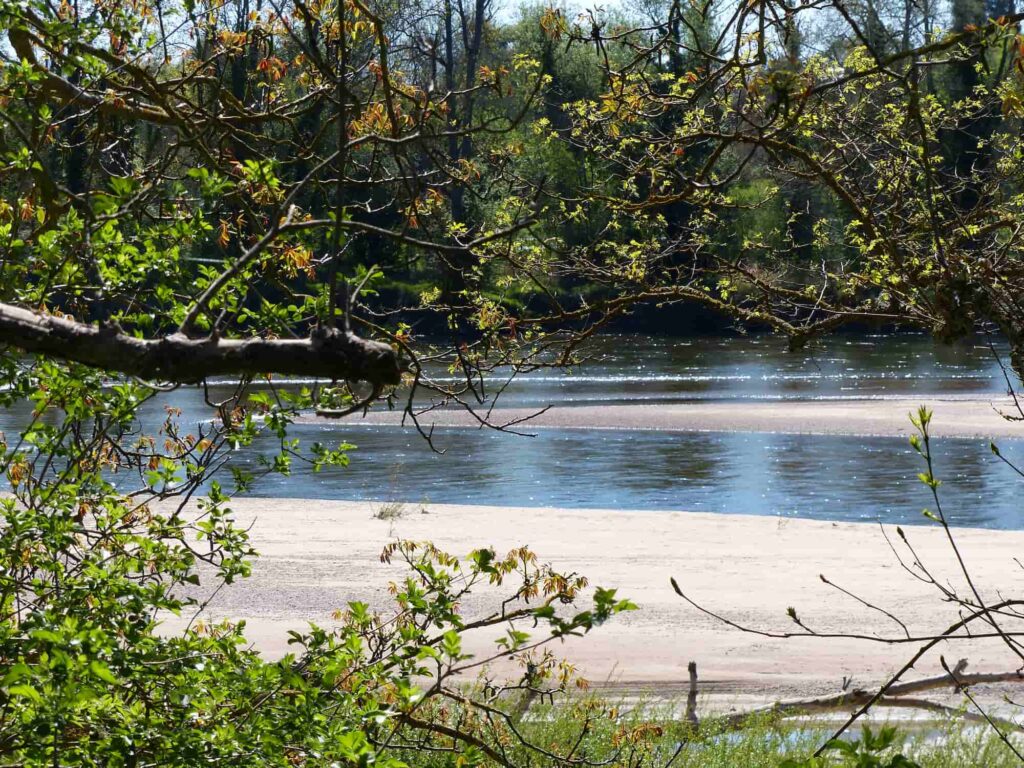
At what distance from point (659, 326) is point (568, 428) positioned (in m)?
24.7

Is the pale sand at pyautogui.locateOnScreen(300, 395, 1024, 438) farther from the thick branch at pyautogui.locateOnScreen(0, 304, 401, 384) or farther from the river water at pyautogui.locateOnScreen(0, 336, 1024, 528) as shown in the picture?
the thick branch at pyautogui.locateOnScreen(0, 304, 401, 384)

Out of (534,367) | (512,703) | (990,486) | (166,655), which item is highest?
(534,367)

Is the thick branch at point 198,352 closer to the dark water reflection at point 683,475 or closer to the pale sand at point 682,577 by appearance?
the pale sand at point 682,577

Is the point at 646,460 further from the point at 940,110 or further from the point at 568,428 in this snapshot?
the point at 940,110

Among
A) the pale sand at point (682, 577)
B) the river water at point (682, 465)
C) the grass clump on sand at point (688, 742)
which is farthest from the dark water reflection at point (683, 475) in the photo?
the grass clump on sand at point (688, 742)

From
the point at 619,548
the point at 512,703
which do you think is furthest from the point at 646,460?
the point at 512,703

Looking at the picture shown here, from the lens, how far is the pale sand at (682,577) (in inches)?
386

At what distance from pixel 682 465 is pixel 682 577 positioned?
1075cm

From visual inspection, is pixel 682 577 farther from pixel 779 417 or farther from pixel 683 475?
pixel 779 417

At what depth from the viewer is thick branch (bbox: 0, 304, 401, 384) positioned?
62.2 inches

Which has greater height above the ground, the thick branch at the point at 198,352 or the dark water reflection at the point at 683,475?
the thick branch at the point at 198,352

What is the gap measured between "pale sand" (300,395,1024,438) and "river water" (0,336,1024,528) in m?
0.70

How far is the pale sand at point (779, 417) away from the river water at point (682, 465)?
70 cm

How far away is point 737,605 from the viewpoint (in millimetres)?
11867
